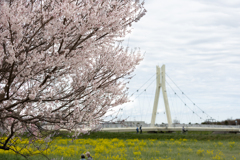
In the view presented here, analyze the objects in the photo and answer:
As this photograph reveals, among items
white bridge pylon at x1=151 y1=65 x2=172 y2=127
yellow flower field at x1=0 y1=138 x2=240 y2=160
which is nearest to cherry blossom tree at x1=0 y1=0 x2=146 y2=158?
yellow flower field at x1=0 y1=138 x2=240 y2=160

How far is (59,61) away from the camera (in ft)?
15.0

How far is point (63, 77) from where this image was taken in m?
5.66

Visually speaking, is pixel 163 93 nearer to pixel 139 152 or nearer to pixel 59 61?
pixel 139 152

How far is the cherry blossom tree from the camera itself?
4398 millimetres

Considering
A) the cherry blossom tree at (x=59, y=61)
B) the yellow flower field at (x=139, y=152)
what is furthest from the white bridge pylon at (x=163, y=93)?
the cherry blossom tree at (x=59, y=61)

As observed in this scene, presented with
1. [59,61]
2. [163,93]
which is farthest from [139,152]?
[163,93]

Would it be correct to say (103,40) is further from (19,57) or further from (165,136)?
(165,136)

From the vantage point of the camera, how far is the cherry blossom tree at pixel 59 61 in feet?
14.4

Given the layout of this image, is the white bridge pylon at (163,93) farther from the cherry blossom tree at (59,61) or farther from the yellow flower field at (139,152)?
the cherry blossom tree at (59,61)

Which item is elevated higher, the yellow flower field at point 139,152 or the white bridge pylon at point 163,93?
the white bridge pylon at point 163,93

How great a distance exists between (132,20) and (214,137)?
22.5 metres

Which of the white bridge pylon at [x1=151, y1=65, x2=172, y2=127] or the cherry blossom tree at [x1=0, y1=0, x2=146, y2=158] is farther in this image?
the white bridge pylon at [x1=151, y1=65, x2=172, y2=127]

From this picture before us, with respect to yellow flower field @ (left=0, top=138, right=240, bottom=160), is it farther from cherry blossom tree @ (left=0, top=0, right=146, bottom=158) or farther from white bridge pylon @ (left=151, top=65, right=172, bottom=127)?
white bridge pylon @ (left=151, top=65, right=172, bottom=127)

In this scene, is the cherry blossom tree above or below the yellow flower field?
above
